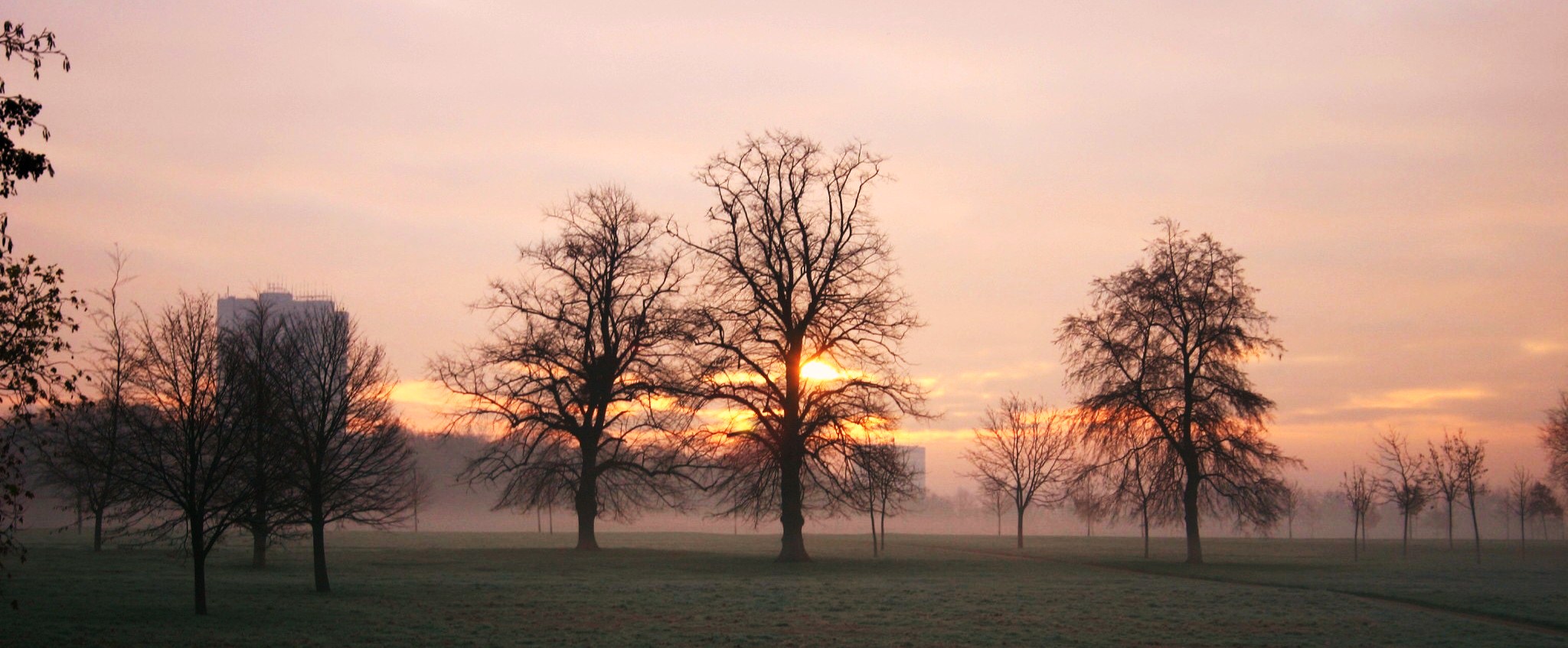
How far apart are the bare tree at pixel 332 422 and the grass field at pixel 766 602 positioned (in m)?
2.27

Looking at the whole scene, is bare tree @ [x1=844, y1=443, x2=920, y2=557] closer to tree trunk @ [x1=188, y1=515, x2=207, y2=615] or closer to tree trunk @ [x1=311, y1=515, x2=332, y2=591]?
tree trunk @ [x1=311, y1=515, x2=332, y2=591]

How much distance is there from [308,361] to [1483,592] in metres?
33.8

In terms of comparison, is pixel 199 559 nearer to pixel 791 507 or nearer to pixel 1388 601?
pixel 791 507

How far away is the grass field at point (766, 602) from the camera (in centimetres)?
2144

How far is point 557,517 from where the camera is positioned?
516 ft

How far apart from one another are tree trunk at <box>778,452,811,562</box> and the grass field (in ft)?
3.57

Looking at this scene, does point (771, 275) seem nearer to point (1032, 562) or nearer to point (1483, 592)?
point (1032, 562)

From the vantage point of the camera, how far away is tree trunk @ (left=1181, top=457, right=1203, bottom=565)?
44.1 meters

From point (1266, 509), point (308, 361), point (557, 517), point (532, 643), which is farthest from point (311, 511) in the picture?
point (557, 517)

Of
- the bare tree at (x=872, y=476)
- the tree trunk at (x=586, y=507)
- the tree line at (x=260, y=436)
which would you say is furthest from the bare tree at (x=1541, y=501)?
the tree line at (x=260, y=436)

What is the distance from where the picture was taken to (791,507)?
40938 millimetres

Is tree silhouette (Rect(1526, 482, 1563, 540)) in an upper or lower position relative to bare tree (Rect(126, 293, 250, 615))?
lower

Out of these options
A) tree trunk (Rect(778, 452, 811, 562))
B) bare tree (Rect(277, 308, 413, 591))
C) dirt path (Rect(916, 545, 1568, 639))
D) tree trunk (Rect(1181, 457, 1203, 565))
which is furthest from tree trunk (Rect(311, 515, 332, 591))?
tree trunk (Rect(1181, 457, 1203, 565))

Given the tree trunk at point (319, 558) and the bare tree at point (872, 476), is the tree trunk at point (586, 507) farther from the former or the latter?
the tree trunk at point (319, 558)
